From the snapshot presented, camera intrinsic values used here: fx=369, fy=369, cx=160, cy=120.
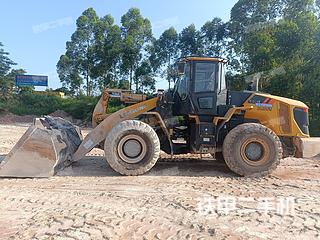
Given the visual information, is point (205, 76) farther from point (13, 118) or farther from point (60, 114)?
point (13, 118)

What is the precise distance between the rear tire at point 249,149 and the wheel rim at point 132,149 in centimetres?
166


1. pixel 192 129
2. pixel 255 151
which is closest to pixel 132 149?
pixel 192 129

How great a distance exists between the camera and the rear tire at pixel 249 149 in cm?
736

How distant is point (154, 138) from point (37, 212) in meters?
3.07

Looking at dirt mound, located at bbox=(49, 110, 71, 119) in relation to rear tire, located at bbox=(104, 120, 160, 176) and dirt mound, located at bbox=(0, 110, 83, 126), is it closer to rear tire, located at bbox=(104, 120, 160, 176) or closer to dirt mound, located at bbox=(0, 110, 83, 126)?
dirt mound, located at bbox=(0, 110, 83, 126)

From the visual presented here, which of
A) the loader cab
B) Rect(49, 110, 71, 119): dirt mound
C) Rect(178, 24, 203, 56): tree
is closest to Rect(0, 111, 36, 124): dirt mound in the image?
Rect(49, 110, 71, 119): dirt mound

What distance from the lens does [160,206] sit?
506cm

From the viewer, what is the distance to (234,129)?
7.45m

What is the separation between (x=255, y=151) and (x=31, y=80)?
3544 centimetres

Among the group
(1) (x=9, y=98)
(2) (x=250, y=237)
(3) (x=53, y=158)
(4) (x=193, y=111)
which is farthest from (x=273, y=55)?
(1) (x=9, y=98)

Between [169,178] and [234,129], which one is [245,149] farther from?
[169,178]

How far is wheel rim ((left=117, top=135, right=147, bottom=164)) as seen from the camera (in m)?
7.33

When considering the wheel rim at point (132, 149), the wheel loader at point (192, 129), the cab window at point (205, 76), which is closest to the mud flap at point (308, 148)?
the wheel loader at point (192, 129)

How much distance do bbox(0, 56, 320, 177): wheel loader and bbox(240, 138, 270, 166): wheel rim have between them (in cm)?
2
